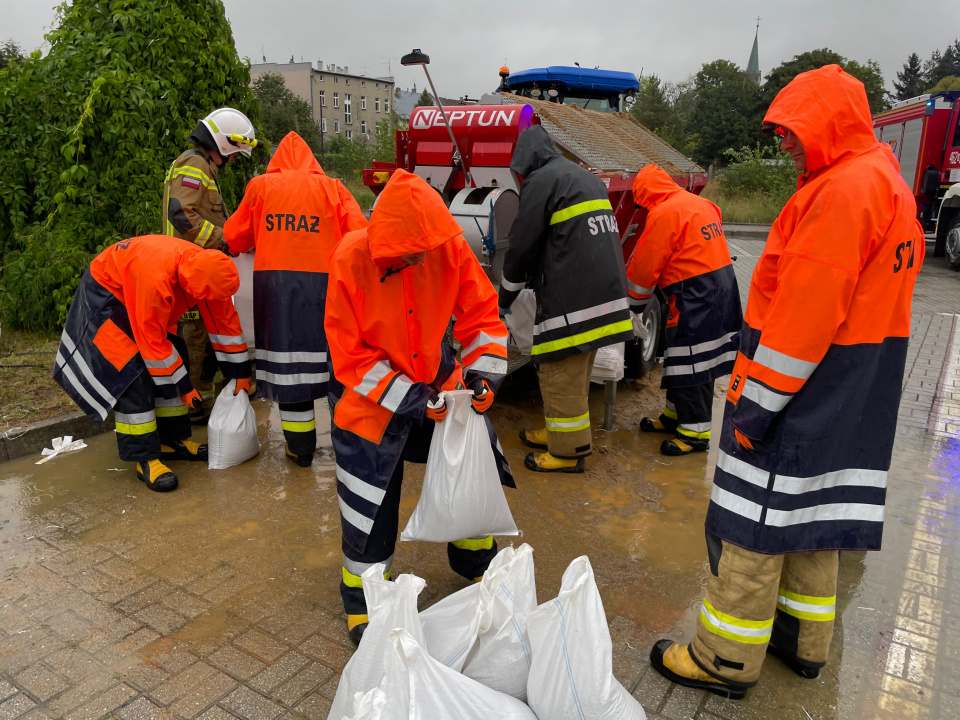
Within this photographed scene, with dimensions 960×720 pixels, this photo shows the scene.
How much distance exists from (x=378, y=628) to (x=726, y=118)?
35.0 meters

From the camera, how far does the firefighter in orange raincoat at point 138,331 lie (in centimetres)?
343

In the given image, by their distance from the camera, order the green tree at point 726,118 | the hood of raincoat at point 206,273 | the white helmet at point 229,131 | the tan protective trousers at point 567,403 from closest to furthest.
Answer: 1. the hood of raincoat at point 206,273
2. the tan protective trousers at point 567,403
3. the white helmet at point 229,131
4. the green tree at point 726,118

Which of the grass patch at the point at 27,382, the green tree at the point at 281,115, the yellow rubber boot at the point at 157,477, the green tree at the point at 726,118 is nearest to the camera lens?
the yellow rubber boot at the point at 157,477

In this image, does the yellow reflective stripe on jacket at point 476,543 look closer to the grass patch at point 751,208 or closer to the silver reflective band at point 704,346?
the silver reflective band at point 704,346

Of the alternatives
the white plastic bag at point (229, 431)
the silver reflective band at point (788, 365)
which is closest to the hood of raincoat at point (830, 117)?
the silver reflective band at point (788, 365)

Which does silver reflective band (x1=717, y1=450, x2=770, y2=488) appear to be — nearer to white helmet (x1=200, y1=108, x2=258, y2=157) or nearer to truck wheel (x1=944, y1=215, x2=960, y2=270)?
white helmet (x1=200, y1=108, x2=258, y2=157)

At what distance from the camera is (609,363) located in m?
4.32

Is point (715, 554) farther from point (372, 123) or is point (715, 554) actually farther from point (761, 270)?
point (372, 123)

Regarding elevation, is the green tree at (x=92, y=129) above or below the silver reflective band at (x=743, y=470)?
above

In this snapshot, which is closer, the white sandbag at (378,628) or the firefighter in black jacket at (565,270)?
the white sandbag at (378,628)

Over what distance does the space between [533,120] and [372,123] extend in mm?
72417

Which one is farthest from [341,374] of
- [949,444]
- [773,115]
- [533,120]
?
[949,444]

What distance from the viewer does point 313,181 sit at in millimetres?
3791

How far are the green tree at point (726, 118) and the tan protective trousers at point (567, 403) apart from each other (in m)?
30.2
